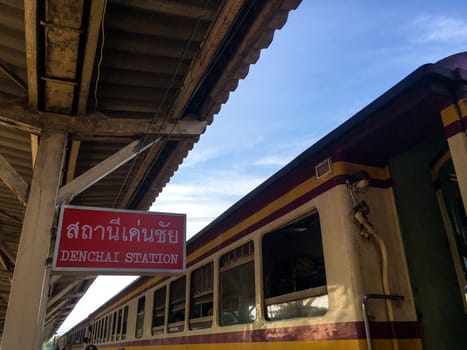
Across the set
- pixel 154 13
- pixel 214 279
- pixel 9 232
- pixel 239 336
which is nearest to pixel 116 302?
pixel 9 232

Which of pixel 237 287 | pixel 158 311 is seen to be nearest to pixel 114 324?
pixel 158 311

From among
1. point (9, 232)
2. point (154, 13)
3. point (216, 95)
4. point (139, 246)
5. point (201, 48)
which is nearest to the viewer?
point (154, 13)

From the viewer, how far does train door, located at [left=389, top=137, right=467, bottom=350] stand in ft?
7.36

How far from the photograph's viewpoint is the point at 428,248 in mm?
2387

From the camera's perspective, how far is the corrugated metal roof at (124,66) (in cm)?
237

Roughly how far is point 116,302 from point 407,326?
8672 mm

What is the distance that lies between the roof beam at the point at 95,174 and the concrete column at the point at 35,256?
0.13 metres

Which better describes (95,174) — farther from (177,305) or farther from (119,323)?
(119,323)

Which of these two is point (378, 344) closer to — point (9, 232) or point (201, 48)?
point (201, 48)

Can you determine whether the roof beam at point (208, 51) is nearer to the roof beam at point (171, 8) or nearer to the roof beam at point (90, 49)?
the roof beam at point (171, 8)

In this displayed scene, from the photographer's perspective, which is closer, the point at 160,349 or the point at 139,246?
the point at 139,246

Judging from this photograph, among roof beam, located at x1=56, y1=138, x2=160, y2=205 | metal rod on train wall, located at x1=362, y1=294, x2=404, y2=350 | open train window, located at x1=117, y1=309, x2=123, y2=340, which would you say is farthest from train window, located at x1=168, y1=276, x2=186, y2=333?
open train window, located at x1=117, y1=309, x2=123, y2=340

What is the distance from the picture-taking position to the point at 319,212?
8.22 ft

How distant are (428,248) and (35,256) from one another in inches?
101
